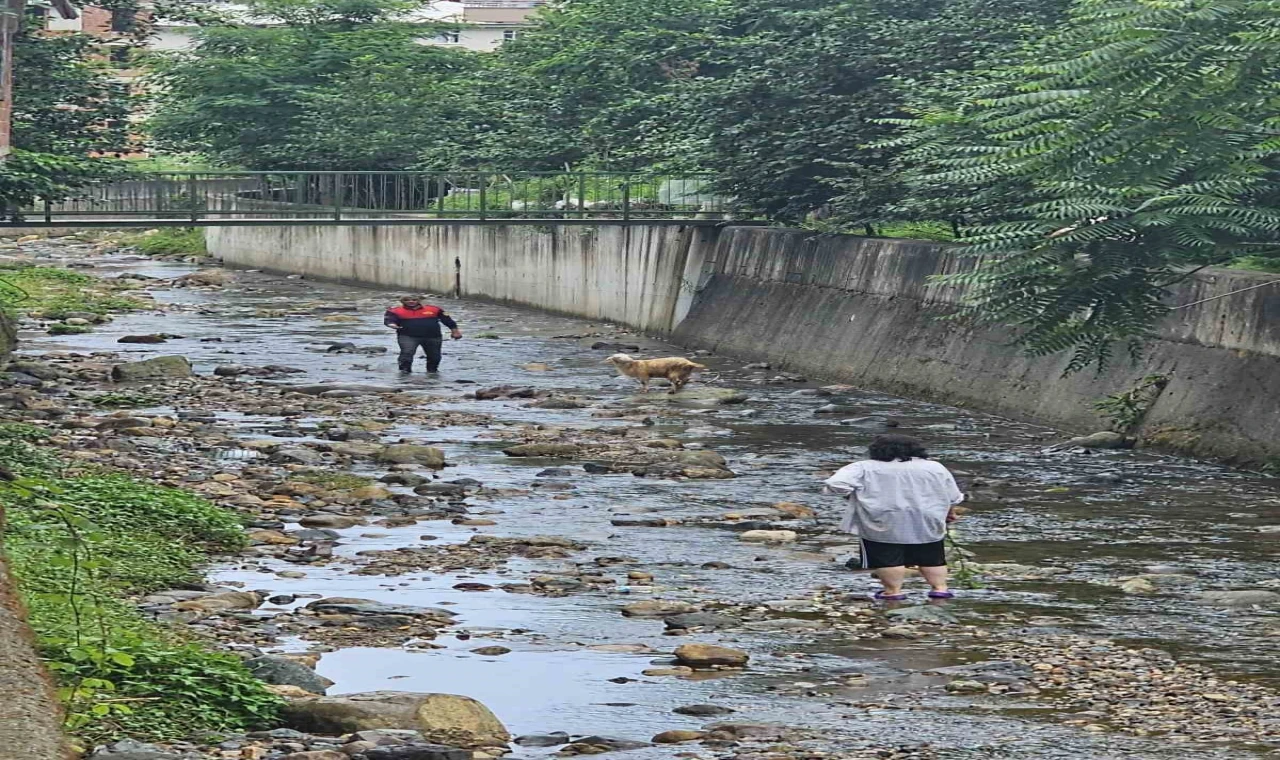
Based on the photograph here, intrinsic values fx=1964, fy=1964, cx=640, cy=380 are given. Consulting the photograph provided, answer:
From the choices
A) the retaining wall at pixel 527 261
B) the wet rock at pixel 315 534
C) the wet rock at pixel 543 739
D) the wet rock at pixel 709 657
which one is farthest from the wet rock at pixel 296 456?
the retaining wall at pixel 527 261

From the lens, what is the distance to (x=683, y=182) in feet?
122

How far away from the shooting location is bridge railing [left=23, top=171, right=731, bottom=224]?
33.5 metres

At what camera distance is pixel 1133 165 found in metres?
19.7

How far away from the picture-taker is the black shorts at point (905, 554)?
12.9 metres

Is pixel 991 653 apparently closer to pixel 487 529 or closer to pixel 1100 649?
pixel 1100 649

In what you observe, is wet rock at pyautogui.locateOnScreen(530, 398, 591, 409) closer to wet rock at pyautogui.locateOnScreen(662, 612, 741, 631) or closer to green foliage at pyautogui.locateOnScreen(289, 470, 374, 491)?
green foliage at pyautogui.locateOnScreen(289, 470, 374, 491)

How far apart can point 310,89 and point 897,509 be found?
38.2m

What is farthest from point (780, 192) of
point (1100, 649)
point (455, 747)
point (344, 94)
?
point (455, 747)

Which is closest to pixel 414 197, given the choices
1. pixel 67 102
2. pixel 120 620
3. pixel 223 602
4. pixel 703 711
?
pixel 67 102

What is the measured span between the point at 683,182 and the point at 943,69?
7.23m

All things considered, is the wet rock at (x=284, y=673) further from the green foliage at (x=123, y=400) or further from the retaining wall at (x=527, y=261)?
the retaining wall at (x=527, y=261)

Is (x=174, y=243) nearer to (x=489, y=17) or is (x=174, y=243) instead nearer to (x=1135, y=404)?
(x=489, y=17)

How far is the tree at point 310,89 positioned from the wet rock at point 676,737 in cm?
3828

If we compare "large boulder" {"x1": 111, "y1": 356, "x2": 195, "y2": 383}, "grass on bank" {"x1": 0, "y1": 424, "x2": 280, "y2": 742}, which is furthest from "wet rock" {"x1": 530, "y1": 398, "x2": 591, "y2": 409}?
"grass on bank" {"x1": 0, "y1": 424, "x2": 280, "y2": 742}
